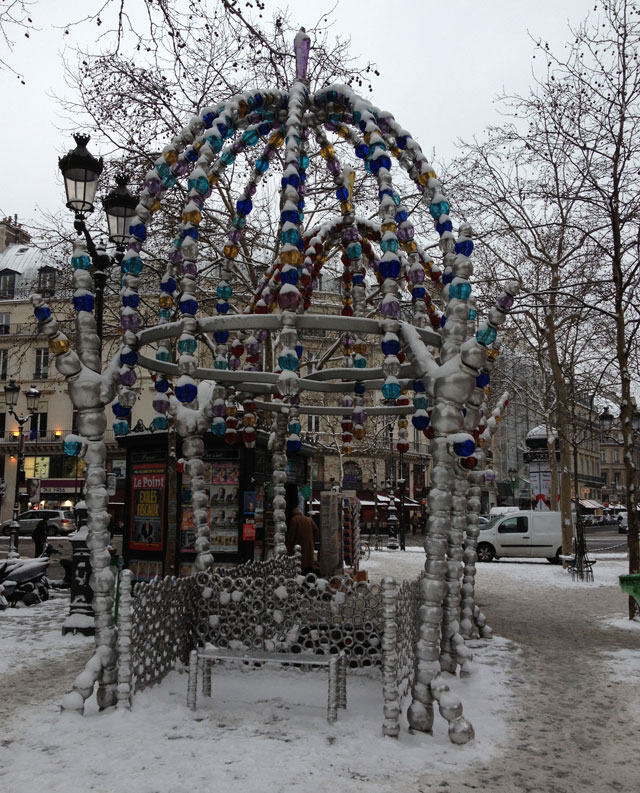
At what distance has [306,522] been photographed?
38.1 ft

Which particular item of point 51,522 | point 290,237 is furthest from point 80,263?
point 51,522

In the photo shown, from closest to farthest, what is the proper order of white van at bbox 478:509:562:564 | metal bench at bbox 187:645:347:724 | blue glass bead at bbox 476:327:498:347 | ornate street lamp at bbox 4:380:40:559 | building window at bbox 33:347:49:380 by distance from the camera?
1. blue glass bead at bbox 476:327:498:347
2. metal bench at bbox 187:645:347:724
3. ornate street lamp at bbox 4:380:40:559
4. white van at bbox 478:509:562:564
5. building window at bbox 33:347:49:380

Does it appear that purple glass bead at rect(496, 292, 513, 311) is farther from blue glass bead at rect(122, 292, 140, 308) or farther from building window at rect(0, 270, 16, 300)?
building window at rect(0, 270, 16, 300)

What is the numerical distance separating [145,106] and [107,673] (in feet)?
43.6

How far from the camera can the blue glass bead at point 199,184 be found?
6.04 meters

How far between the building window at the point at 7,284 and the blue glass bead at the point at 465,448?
4925cm

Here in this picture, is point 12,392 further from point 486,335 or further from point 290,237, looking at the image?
point 486,335

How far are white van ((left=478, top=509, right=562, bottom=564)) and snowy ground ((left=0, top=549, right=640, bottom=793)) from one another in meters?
16.2

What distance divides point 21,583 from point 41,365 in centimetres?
3865

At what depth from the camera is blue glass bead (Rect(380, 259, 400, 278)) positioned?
5.27 m

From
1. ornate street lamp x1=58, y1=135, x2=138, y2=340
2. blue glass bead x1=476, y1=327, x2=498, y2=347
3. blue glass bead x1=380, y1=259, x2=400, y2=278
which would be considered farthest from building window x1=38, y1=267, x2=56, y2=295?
blue glass bead x1=476, y1=327, x2=498, y2=347

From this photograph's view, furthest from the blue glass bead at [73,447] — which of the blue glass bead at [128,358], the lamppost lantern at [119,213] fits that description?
the lamppost lantern at [119,213]

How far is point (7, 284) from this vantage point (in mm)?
49156

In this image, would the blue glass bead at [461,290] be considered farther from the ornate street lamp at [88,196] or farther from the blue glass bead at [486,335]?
the ornate street lamp at [88,196]
